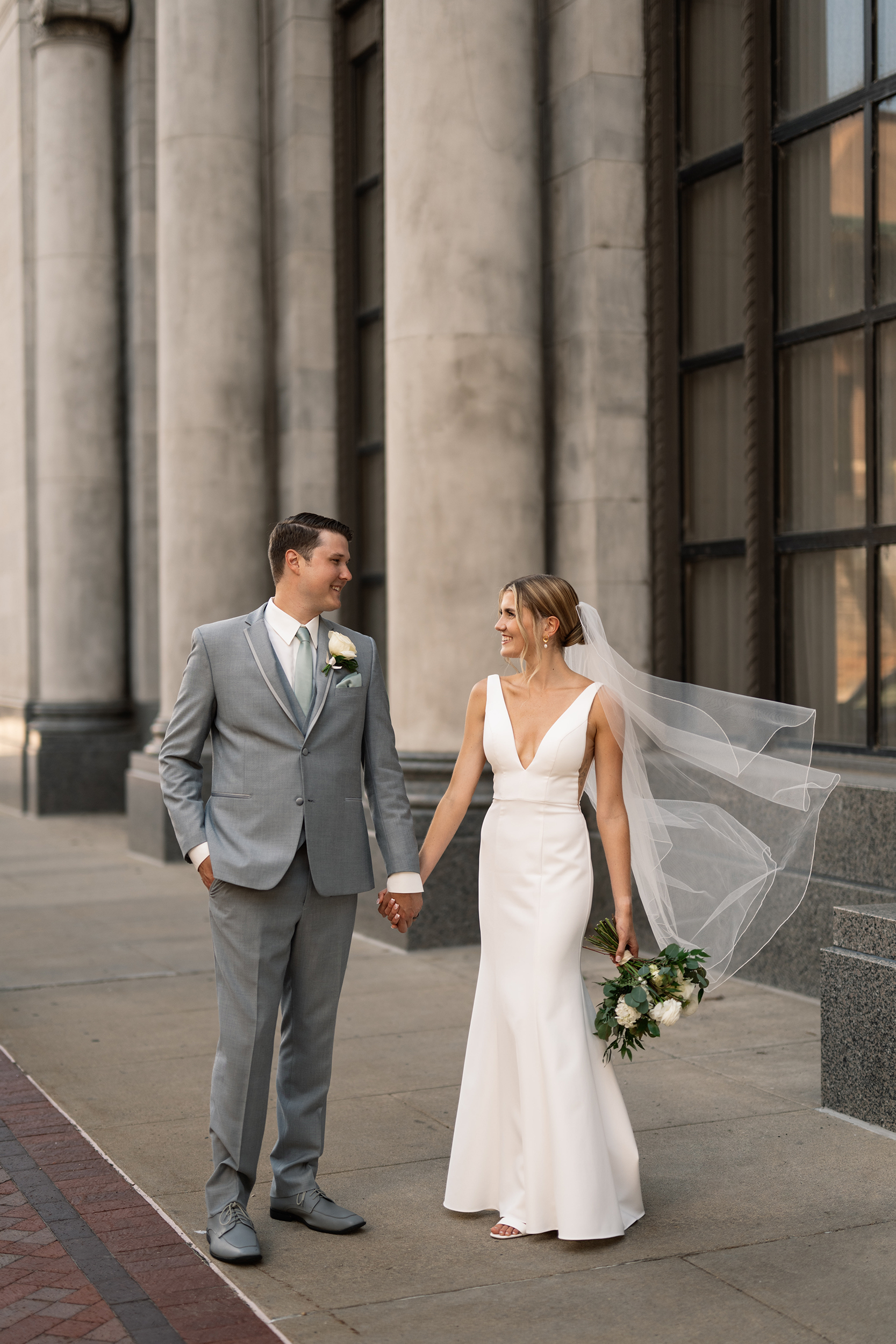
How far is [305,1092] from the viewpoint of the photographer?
4973 mm

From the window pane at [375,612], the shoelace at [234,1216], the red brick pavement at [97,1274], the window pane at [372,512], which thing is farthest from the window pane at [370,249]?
the shoelace at [234,1216]

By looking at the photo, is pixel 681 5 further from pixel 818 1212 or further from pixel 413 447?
pixel 818 1212

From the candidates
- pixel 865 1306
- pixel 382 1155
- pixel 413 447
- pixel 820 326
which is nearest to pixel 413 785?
pixel 413 447

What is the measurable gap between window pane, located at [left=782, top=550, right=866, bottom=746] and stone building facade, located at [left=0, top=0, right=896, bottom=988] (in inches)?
0.8

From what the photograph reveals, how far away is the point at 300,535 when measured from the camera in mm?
4840

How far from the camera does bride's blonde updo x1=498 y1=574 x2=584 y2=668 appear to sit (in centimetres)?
493

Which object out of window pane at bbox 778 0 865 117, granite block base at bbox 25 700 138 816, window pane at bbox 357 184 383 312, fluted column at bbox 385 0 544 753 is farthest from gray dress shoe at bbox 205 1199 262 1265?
granite block base at bbox 25 700 138 816

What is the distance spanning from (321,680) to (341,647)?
124 mm

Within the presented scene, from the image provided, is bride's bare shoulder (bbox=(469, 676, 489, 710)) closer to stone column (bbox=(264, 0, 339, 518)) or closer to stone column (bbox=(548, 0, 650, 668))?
stone column (bbox=(548, 0, 650, 668))

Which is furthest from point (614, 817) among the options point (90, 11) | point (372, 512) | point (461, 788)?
point (90, 11)

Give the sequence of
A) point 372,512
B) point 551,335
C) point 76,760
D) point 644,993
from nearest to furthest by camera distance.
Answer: point 644,993 → point 551,335 → point 372,512 → point 76,760

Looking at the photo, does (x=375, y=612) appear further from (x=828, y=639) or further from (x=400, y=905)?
(x=400, y=905)

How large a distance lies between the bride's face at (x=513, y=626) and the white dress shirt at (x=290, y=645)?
603 mm

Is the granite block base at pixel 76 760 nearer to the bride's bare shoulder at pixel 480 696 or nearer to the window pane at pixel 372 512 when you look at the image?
the window pane at pixel 372 512
